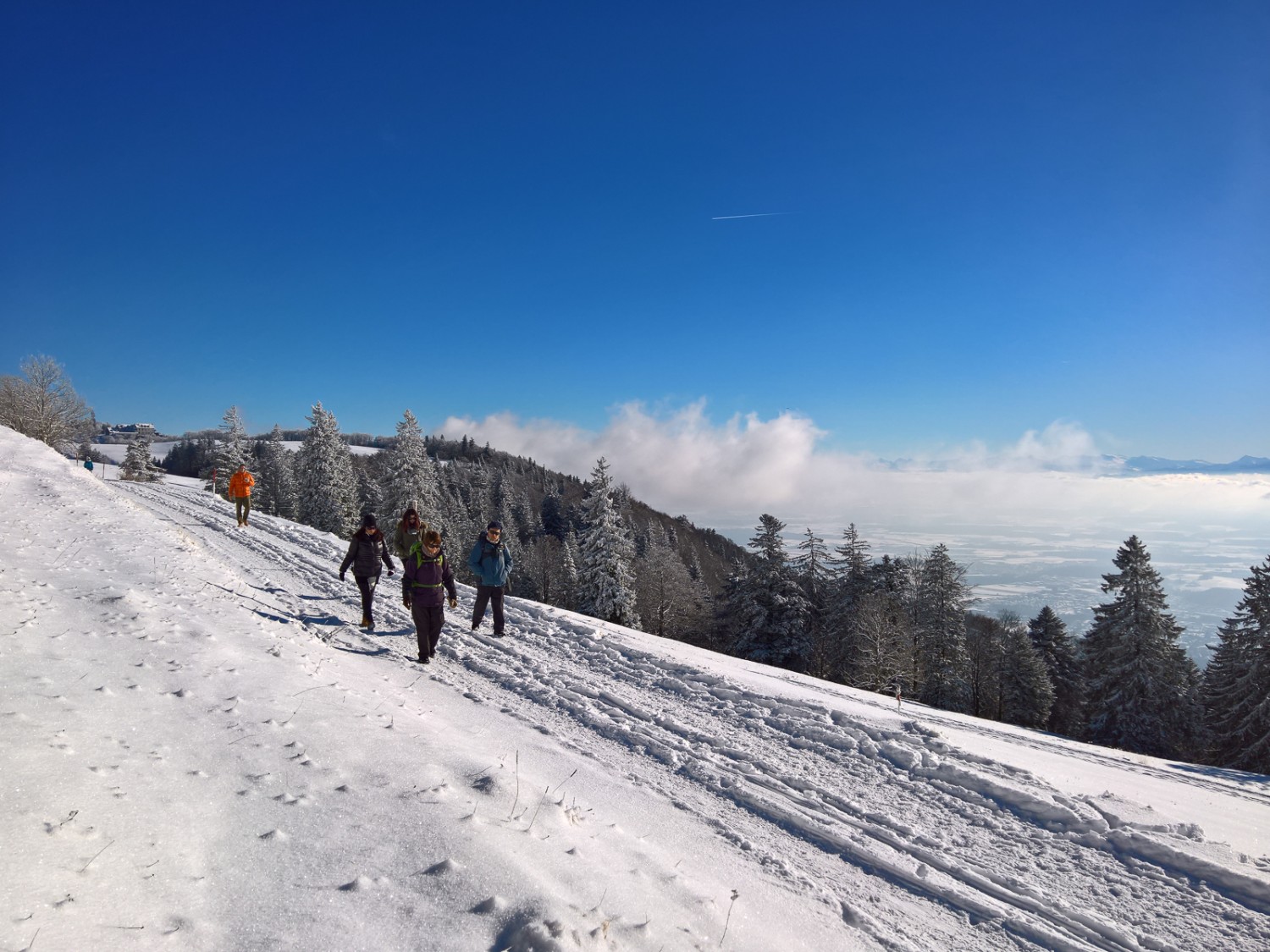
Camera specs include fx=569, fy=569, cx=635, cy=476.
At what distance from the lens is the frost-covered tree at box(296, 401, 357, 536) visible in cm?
3919

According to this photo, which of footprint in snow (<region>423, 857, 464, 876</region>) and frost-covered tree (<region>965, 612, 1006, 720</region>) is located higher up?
footprint in snow (<region>423, 857, 464, 876</region>)

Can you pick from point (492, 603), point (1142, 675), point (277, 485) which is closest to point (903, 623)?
point (1142, 675)

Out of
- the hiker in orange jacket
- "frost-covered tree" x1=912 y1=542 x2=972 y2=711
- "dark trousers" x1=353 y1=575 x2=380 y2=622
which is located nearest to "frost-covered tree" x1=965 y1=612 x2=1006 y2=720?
"frost-covered tree" x1=912 y1=542 x2=972 y2=711

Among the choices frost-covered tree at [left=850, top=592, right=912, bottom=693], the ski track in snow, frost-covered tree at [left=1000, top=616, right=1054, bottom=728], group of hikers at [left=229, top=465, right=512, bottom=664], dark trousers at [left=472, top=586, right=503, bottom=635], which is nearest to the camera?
the ski track in snow

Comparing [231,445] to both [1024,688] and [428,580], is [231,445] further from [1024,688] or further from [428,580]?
[1024,688]

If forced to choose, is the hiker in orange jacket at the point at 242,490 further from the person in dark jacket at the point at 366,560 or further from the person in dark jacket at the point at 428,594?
the person in dark jacket at the point at 428,594

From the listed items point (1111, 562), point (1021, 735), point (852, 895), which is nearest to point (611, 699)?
point (852, 895)

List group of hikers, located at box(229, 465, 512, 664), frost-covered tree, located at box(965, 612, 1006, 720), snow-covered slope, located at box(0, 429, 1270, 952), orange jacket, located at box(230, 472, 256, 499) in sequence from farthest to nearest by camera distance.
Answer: frost-covered tree, located at box(965, 612, 1006, 720) < orange jacket, located at box(230, 472, 256, 499) < group of hikers, located at box(229, 465, 512, 664) < snow-covered slope, located at box(0, 429, 1270, 952)

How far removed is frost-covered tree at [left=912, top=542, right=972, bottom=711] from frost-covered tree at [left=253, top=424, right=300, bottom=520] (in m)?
49.9

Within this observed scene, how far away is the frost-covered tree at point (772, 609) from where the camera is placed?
112 feet

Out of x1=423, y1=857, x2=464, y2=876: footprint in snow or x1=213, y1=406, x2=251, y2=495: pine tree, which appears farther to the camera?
x1=213, y1=406, x2=251, y2=495: pine tree

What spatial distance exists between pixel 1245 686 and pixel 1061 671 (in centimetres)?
2021

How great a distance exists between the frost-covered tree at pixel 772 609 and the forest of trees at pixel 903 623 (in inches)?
3.9

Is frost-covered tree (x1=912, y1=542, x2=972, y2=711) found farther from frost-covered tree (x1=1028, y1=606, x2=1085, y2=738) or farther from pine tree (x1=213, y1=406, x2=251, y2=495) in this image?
pine tree (x1=213, y1=406, x2=251, y2=495)
